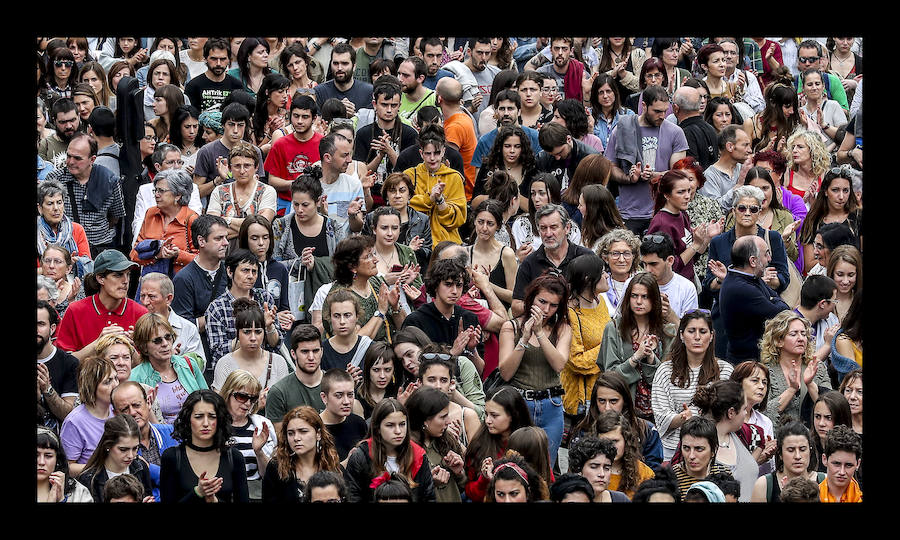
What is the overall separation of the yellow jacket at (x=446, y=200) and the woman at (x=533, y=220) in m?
0.53

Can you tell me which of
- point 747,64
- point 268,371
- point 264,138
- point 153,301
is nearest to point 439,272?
point 268,371

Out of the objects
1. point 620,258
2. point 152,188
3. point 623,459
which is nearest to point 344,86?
point 152,188

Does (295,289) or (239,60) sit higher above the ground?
(239,60)

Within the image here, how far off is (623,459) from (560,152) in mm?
3953

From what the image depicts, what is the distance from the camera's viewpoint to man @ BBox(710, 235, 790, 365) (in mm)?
10250

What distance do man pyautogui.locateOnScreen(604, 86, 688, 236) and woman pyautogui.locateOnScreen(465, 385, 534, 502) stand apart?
3.55 m

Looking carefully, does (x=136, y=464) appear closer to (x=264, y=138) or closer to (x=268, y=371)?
(x=268, y=371)

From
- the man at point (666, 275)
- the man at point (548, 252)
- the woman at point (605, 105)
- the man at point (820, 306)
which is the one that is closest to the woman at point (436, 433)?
the man at point (548, 252)

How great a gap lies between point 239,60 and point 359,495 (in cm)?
676

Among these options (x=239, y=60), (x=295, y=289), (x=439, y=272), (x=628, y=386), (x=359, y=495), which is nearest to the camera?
(x=359, y=495)

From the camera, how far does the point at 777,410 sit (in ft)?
31.7

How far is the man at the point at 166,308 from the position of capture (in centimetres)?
1007

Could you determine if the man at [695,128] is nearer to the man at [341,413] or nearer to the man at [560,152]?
the man at [560,152]

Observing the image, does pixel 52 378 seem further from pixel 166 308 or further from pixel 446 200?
pixel 446 200
